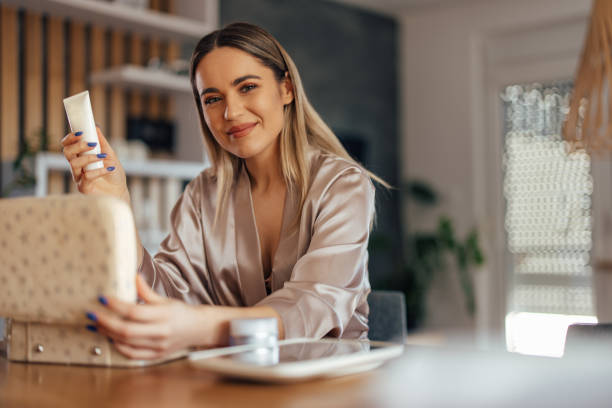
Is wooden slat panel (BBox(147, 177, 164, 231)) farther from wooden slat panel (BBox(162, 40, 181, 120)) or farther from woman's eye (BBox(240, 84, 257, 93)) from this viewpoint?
woman's eye (BBox(240, 84, 257, 93))

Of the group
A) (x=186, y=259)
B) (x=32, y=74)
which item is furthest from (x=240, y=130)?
(x=32, y=74)

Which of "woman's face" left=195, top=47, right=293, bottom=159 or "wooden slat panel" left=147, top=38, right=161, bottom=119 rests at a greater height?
"wooden slat panel" left=147, top=38, right=161, bottom=119

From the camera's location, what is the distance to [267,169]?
5.06ft

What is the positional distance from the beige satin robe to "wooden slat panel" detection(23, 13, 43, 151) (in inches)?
87.6

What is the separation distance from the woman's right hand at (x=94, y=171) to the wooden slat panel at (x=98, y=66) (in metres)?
2.55

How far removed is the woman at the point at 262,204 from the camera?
118 centimetres

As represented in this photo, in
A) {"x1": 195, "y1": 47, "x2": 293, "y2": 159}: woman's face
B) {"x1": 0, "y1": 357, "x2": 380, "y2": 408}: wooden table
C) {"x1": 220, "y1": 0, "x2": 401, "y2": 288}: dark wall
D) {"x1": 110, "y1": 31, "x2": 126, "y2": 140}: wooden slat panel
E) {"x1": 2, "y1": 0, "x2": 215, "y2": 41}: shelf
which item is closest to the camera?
{"x1": 0, "y1": 357, "x2": 380, "y2": 408}: wooden table

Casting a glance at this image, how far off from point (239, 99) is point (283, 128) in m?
0.19

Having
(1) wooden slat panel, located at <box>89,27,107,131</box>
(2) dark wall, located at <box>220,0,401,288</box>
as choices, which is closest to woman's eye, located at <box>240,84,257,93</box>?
(1) wooden slat panel, located at <box>89,27,107,131</box>

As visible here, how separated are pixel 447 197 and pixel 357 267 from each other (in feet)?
14.2

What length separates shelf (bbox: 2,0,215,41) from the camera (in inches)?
132

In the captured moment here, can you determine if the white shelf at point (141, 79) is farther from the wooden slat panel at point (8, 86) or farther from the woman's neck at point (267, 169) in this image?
the woman's neck at point (267, 169)

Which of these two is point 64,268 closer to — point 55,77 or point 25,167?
point 25,167

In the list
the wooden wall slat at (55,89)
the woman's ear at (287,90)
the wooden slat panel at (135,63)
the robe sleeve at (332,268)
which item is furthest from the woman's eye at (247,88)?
the wooden slat panel at (135,63)
